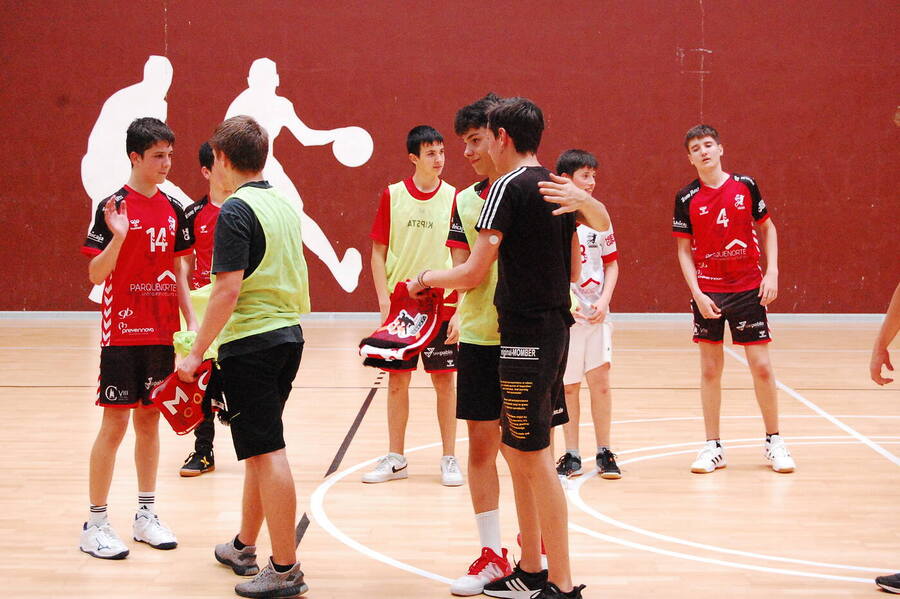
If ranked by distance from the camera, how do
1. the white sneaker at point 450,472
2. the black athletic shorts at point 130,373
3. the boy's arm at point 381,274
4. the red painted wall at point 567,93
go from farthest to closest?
the red painted wall at point 567,93
the boy's arm at point 381,274
the white sneaker at point 450,472
the black athletic shorts at point 130,373

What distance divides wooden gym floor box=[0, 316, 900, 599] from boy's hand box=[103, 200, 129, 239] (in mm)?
1230

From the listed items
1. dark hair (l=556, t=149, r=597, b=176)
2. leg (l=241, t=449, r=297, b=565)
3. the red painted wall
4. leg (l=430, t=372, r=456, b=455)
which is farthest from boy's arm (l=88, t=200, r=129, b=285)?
the red painted wall

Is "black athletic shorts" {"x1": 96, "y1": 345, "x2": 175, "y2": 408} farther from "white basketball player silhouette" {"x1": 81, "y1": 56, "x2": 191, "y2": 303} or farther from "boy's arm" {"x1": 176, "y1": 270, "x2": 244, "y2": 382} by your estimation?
"white basketball player silhouette" {"x1": 81, "y1": 56, "x2": 191, "y2": 303}

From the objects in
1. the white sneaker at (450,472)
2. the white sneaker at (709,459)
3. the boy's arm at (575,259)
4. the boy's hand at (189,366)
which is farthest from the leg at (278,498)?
the white sneaker at (709,459)

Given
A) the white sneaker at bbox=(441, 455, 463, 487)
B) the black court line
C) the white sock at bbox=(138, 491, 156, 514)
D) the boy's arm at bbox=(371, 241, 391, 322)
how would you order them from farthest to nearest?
1. the boy's arm at bbox=(371, 241, 391, 322)
2. the white sneaker at bbox=(441, 455, 463, 487)
3. the black court line
4. the white sock at bbox=(138, 491, 156, 514)

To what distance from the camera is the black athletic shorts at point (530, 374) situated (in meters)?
3.00

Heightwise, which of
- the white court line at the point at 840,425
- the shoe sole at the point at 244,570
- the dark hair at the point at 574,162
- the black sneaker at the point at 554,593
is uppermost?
the dark hair at the point at 574,162

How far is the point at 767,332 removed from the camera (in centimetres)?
505

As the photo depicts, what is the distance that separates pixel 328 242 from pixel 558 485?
827 centimetres

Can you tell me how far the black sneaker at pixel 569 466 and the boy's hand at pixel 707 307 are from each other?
103 cm

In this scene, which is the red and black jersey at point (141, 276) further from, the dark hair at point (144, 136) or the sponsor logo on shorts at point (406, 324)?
the sponsor logo on shorts at point (406, 324)

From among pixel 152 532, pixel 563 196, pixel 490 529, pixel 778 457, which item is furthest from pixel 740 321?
pixel 152 532

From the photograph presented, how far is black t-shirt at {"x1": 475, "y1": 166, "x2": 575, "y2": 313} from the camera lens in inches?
117

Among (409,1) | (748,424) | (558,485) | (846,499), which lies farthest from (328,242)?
(558,485)
